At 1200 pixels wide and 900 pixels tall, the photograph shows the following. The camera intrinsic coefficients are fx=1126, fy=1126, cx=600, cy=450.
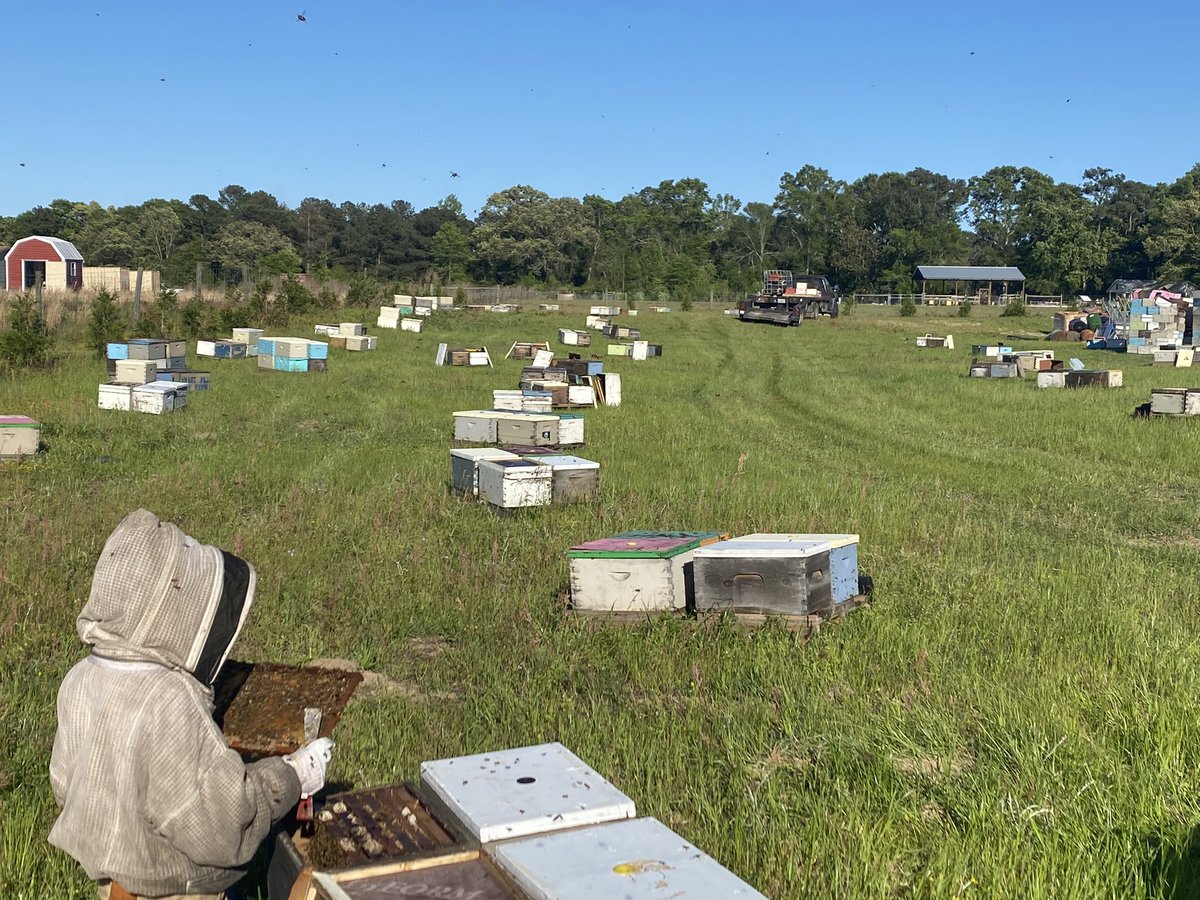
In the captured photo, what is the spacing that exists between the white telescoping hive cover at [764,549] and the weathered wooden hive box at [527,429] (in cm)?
785

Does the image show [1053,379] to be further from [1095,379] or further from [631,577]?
[631,577]

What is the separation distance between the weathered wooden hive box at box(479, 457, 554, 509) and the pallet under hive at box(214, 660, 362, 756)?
6.77 m

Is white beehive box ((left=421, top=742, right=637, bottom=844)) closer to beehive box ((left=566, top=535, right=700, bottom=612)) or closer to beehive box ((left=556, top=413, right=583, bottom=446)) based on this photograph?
beehive box ((left=566, top=535, right=700, bottom=612))

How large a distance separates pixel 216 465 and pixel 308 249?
344 feet

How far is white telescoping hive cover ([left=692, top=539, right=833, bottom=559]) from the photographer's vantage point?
755 centimetres

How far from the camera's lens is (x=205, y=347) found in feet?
95.6

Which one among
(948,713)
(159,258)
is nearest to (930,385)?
(948,713)

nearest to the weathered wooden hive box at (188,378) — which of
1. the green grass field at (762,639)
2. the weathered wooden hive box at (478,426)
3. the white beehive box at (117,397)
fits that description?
the white beehive box at (117,397)

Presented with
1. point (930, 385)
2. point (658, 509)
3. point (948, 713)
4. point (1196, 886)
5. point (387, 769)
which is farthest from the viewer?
point (930, 385)

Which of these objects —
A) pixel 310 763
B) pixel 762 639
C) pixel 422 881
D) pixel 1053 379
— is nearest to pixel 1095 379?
pixel 1053 379

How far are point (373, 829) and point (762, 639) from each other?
411cm

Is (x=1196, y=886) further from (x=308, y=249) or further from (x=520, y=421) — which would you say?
(x=308, y=249)

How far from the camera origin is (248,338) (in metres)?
30.3

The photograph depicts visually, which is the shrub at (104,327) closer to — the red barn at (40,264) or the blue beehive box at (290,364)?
the blue beehive box at (290,364)
